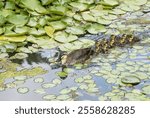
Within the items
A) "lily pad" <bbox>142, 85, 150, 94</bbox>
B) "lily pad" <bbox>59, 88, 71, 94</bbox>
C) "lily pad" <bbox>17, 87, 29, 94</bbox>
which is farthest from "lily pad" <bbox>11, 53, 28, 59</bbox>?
"lily pad" <bbox>142, 85, 150, 94</bbox>

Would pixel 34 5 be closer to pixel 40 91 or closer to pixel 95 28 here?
pixel 95 28

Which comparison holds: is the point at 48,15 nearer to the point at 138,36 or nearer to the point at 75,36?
the point at 75,36

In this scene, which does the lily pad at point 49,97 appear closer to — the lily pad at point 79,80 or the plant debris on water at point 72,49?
the plant debris on water at point 72,49

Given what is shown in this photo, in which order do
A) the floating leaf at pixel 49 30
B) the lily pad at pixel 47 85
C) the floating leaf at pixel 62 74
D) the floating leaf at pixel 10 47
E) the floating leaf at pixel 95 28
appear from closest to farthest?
the lily pad at pixel 47 85 → the floating leaf at pixel 62 74 → the floating leaf at pixel 10 47 → the floating leaf at pixel 49 30 → the floating leaf at pixel 95 28

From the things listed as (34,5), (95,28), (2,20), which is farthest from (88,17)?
(2,20)

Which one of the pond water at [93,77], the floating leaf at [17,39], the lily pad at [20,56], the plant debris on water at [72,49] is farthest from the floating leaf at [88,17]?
the lily pad at [20,56]

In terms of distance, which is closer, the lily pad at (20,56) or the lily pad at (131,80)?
the lily pad at (131,80)

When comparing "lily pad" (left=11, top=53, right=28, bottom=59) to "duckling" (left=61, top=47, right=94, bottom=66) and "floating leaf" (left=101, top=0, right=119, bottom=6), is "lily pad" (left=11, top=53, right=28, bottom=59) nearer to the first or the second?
"duckling" (left=61, top=47, right=94, bottom=66)

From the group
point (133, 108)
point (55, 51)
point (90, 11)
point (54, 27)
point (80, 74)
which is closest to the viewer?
point (133, 108)

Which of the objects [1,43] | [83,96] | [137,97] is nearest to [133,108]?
[137,97]
